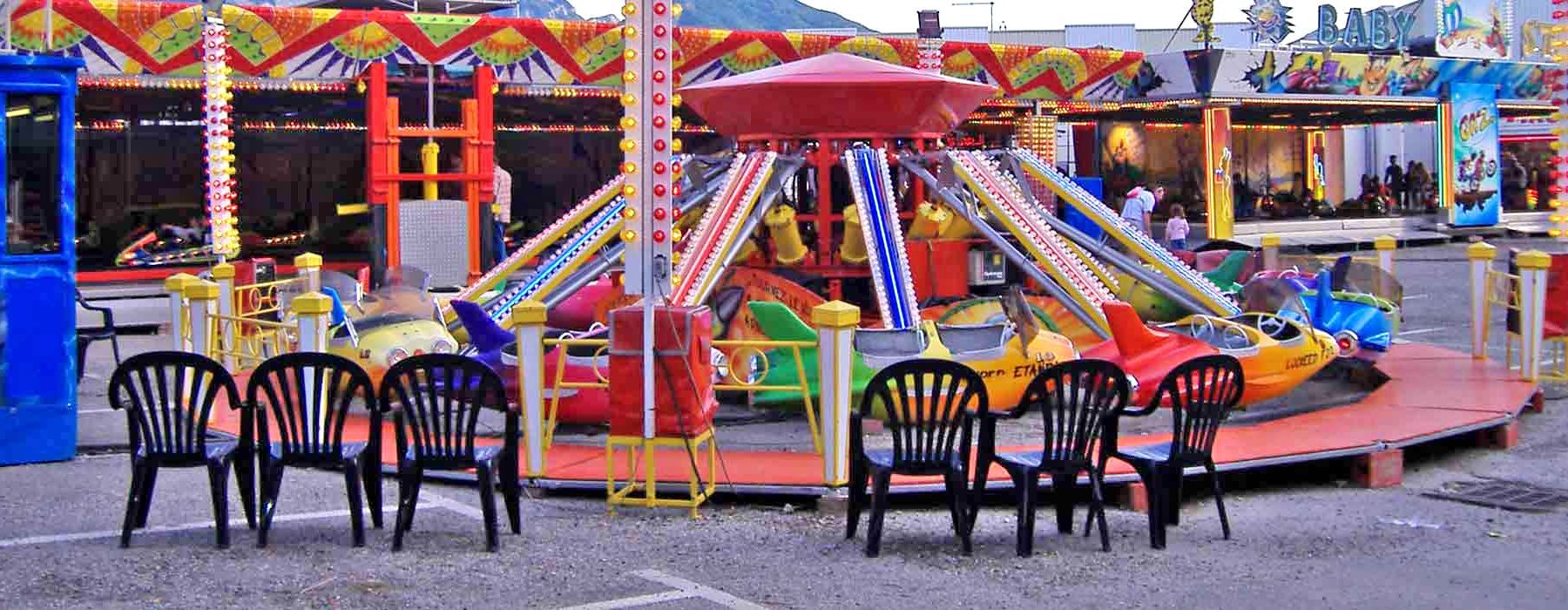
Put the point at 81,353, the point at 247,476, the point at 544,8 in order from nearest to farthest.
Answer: the point at 247,476 < the point at 81,353 < the point at 544,8

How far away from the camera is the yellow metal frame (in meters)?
8.85

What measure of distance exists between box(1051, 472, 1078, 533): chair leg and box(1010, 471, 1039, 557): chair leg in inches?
7.0

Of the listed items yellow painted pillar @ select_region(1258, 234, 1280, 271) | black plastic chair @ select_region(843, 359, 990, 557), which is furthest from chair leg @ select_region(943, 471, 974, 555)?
yellow painted pillar @ select_region(1258, 234, 1280, 271)

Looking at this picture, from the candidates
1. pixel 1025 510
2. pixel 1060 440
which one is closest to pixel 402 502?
pixel 1025 510

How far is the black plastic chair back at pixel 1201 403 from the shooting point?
8055 mm

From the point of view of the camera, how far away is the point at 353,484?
784 centimetres

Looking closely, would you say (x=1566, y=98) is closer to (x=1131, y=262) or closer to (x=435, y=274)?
(x=1131, y=262)

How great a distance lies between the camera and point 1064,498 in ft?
27.1

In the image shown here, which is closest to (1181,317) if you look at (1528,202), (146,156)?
(146,156)

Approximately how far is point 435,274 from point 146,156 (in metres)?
6.50

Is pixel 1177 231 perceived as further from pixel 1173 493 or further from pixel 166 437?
pixel 166 437

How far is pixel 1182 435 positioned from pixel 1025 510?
3.16 feet

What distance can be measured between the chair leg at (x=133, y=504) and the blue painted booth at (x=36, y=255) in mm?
2498

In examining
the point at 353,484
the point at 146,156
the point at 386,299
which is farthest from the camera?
the point at 146,156
